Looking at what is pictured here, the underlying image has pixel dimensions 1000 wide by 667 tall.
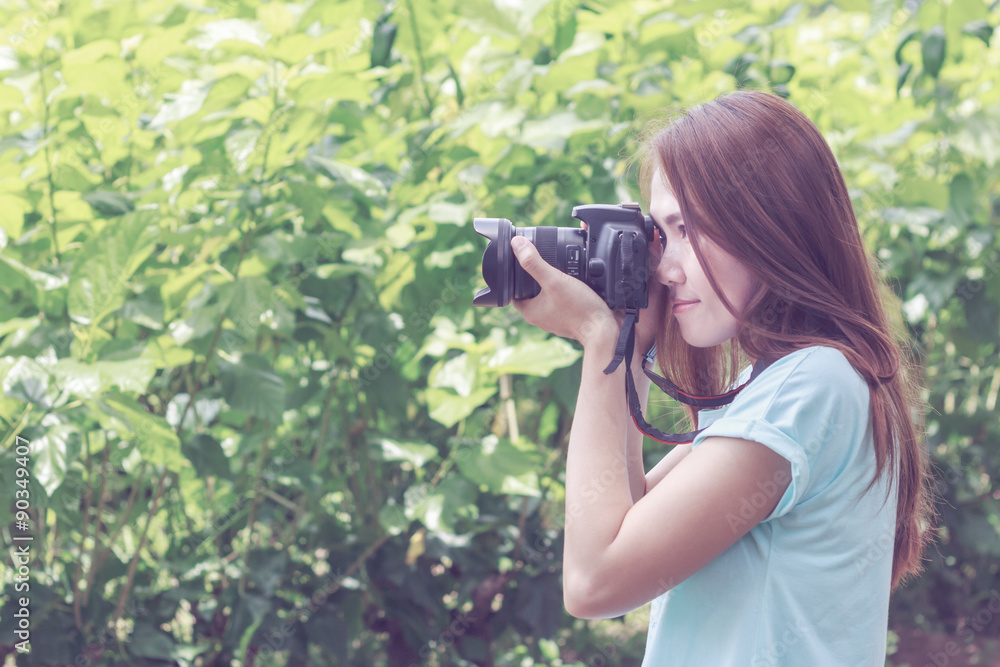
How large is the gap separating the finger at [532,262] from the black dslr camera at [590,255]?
0.10 feet

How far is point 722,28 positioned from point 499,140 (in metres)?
0.71

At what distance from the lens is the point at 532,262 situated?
111 cm

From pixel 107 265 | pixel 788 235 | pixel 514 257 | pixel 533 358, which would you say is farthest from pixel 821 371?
pixel 107 265

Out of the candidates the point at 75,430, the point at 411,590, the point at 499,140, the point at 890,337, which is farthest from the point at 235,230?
the point at 890,337

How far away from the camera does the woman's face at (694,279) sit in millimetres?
1056

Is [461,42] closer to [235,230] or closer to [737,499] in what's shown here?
[235,230]

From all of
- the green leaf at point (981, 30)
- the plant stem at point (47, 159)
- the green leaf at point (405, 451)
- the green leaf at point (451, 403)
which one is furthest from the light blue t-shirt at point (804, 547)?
the green leaf at point (981, 30)

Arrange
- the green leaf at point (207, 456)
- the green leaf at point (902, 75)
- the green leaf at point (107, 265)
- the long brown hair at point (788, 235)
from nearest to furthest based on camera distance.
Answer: the long brown hair at point (788, 235) < the green leaf at point (107, 265) < the green leaf at point (207, 456) < the green leaf at point (902, 75)

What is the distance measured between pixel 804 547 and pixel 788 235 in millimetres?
381

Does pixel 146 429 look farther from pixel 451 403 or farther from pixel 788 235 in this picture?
pixel 788 235

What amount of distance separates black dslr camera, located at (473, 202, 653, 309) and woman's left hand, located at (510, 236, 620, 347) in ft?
0.08

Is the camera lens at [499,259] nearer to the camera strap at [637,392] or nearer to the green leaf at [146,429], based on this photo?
the camera strap at [637,392]

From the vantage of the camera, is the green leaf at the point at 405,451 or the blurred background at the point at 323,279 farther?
the green leaf at the point at 405,451

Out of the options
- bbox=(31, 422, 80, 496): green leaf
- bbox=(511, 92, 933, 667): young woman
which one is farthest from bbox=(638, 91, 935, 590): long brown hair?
bbox=(31, 422, 80, 496): green leaf
